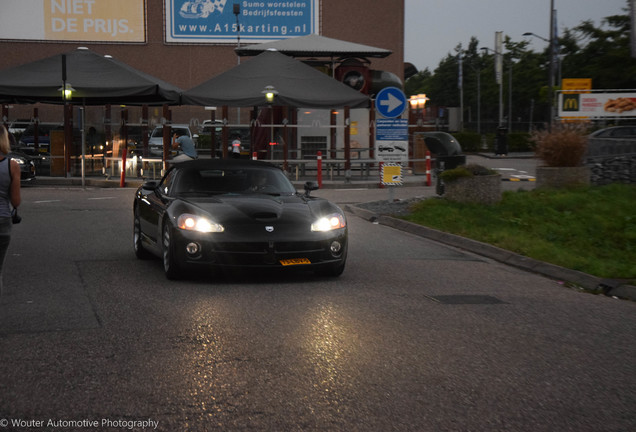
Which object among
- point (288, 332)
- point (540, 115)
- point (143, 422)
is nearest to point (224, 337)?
point (288, 332)

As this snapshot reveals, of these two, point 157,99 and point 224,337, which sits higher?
point 157,99

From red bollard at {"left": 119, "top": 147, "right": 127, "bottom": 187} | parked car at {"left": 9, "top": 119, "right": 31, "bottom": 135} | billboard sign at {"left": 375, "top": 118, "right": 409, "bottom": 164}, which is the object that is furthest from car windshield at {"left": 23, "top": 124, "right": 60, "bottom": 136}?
billboard sign at {"left": 375, "top": 118, "right": 409, "bottom": 164}

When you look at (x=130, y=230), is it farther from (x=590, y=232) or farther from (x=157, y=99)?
(x=157, y=99)

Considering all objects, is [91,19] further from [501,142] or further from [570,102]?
[570,102]

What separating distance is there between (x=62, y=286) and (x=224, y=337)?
295 cm

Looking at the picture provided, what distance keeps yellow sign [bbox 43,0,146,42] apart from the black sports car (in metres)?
50.1

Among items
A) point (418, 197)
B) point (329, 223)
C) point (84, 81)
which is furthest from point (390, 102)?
point (84, 81)

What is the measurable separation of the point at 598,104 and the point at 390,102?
3414 centimetres

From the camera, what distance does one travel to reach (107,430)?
4.33m

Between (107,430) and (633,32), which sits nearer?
(107,430)

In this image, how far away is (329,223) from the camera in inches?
368

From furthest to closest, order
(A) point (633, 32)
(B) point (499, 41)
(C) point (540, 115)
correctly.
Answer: (C) point (540, 115)
(B) point (499, 41)
(A) point (633, 32)

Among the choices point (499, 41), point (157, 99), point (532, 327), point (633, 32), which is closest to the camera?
point (532, 327)

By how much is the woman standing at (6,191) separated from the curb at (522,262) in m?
6.39
